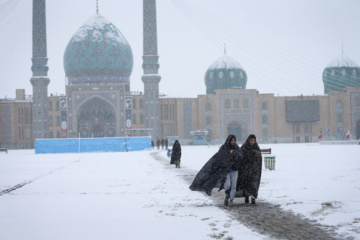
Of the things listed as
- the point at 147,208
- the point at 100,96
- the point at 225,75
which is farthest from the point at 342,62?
the point at 147,208

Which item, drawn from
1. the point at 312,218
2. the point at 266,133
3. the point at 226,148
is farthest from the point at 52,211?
the point at 266,133

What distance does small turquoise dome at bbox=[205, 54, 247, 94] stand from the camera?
2462 inches

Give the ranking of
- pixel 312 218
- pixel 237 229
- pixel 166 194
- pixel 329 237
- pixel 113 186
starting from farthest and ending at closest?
pixel 113 186
pixel 166 194
pixel 312 218
pixel 237 229
pixel 329 237

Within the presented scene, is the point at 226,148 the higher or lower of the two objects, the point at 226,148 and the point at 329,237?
the higher

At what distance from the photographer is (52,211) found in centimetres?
853

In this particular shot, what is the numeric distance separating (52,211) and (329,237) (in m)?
4.04

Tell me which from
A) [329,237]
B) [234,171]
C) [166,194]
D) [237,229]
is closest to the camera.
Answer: [329,237]

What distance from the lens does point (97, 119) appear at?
5734cm

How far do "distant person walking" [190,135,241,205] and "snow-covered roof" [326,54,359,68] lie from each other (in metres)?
57.5

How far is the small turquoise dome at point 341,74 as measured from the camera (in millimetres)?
63625

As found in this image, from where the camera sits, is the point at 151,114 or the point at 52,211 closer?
the point at 52,211

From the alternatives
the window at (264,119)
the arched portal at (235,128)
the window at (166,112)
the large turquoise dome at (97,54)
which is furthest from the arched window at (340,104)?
the large turquoise dome at (97,54)

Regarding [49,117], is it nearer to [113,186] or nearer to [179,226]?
[113,186]

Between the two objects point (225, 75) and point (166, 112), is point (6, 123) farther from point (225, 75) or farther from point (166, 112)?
point (225, 75)
